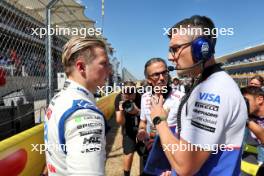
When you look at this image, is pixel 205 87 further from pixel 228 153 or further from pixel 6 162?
pixel 6 162

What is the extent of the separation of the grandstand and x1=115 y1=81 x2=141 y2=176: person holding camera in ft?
144

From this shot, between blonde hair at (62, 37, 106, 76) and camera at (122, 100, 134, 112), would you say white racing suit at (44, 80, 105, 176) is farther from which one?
camera at (122, 100, 134, 112)

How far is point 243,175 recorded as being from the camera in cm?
371

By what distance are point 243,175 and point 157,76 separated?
1592 mm

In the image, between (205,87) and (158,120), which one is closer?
(205,87)

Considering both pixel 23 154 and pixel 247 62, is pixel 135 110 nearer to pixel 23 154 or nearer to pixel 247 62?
pixel 23 154

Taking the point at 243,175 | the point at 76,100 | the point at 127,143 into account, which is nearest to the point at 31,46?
the point at 127,143

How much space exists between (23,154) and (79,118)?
88.2 inches

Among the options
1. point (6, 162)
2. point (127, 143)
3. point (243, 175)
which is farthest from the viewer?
point (127, 143)

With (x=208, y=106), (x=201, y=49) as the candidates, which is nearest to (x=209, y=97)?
(x=208, y=106)

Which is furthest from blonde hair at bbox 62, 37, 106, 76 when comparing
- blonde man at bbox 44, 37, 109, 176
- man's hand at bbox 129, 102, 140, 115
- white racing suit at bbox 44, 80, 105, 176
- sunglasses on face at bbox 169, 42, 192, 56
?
man's hand at bbox 129, 102, 140, 115

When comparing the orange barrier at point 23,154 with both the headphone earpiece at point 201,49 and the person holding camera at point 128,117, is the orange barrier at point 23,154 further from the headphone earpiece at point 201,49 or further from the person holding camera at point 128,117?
the headphone earpiece at point 201,49

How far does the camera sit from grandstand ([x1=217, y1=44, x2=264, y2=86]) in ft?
179

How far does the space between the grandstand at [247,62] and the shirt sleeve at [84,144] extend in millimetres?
47102
